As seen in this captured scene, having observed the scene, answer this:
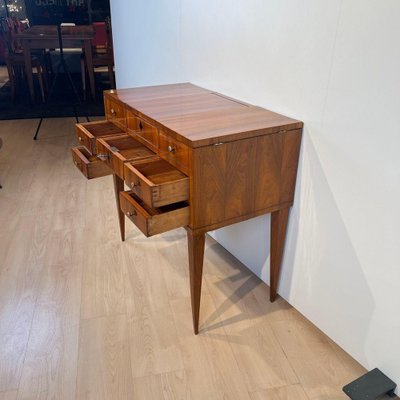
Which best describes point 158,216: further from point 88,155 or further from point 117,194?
point 117,194

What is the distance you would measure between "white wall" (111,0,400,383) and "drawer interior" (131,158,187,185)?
449mm

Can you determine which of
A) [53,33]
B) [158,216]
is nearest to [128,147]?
[158,216]

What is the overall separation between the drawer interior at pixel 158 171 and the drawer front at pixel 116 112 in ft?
1.22

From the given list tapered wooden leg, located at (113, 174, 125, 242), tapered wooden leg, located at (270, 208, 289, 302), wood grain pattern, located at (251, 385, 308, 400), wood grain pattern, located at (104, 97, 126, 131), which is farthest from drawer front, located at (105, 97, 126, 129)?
wood grain pattern, located at (251, 385, 308, 400)

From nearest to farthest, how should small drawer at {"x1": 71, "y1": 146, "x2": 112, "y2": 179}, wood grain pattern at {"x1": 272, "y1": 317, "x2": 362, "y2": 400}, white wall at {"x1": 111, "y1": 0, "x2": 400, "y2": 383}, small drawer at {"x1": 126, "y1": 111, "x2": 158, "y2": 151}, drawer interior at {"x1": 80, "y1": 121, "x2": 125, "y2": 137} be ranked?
white wall at {"x1": 111, "y1": 0, "x2": 400, "y2": 383} → wood grain pattern at {"x1": 272, "y1": 317, "x2": 362, "y2": 400} → small drawer at {"x1": 126, "y1": 111, "x2": 158, "y2": 151} → small drawer at {"x1": 71, "y1": 146, "x2": 112, "y2": 179} → drawer interior at {"x1": 80, "y1": 121, "x2": 125, "y2": 137}

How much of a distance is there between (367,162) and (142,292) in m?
1.05

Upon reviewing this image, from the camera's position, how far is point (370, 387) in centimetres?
118

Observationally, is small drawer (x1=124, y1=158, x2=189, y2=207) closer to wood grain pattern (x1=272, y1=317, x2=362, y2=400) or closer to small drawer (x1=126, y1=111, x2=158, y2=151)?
small drawer (x1=126, y1=111, x2=158, y2=151)

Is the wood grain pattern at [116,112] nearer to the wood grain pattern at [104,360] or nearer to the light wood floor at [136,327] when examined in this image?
the light wood floor at [136,327]

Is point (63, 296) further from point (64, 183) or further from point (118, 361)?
point (64, 183)

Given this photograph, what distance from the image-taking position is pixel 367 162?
1.11 m

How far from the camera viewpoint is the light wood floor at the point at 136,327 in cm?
126

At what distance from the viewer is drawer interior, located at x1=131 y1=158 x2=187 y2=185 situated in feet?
4.01

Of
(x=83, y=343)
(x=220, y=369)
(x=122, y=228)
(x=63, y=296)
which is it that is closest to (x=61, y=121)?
(x=122, y=228)
